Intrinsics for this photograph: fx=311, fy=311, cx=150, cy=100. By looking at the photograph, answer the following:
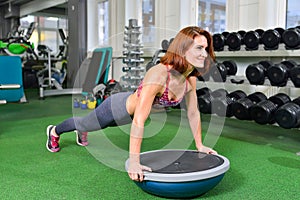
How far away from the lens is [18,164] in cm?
197

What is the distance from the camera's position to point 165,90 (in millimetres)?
1453

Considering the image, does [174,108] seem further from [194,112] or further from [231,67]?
[194,112]

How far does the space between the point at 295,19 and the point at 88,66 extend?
3295 mm

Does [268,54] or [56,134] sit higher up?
[268,54]

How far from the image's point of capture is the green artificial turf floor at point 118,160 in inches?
60.4

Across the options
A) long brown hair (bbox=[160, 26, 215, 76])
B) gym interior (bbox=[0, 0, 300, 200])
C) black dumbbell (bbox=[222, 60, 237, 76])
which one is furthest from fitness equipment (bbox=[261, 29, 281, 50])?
long brown hair (bbox=[160, 26, 215, 76])

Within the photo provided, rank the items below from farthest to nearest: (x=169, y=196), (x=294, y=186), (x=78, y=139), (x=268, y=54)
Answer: (x=268, y=54) < (x=78, y=139) < (x=294, y=186) < (x=169, y=196)

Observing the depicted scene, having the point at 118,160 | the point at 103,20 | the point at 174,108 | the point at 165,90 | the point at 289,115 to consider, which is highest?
the point at 103,20

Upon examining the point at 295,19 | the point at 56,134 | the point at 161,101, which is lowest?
the point at 56,134

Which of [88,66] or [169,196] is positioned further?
[88,66]

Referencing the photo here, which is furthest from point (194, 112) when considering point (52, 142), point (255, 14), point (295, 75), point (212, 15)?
point (212, 15)

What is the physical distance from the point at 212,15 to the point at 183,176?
145 inches

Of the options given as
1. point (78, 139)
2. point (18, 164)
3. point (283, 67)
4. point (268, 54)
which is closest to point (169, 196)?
point (18, 164)

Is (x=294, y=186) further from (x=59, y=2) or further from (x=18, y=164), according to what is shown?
(x=59, y=2)
